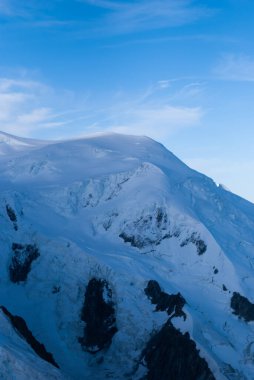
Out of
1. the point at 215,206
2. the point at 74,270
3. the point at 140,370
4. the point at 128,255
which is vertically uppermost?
the point at 215,206

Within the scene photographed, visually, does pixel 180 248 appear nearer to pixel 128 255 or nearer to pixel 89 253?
pixel 128 255

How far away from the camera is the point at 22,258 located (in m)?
96.6

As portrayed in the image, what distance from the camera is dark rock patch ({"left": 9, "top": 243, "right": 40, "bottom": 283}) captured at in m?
95.8

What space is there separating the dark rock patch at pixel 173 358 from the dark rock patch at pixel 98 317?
7.32m

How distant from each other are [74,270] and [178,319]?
64.2ft

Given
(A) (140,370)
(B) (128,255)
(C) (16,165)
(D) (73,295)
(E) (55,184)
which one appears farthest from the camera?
(C) (16,165)

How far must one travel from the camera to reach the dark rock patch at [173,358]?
79.8 metres

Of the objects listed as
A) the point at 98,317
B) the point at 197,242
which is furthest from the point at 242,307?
the point at 98,317

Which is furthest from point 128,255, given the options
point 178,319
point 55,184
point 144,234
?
point 55,184

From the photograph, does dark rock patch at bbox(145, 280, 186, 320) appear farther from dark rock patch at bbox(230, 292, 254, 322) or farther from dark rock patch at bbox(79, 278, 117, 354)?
dark rock patch at bbox(230, 292, 254, 322)

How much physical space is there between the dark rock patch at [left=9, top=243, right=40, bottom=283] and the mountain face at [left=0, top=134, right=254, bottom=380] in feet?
0.58

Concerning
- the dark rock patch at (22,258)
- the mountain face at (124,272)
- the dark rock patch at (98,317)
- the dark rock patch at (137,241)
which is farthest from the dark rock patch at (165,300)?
the dark rock patch at (22,258)

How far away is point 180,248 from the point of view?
10206cm

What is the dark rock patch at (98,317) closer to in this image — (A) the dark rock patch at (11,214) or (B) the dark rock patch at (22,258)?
(B) the dark rock patch at (22,258)
